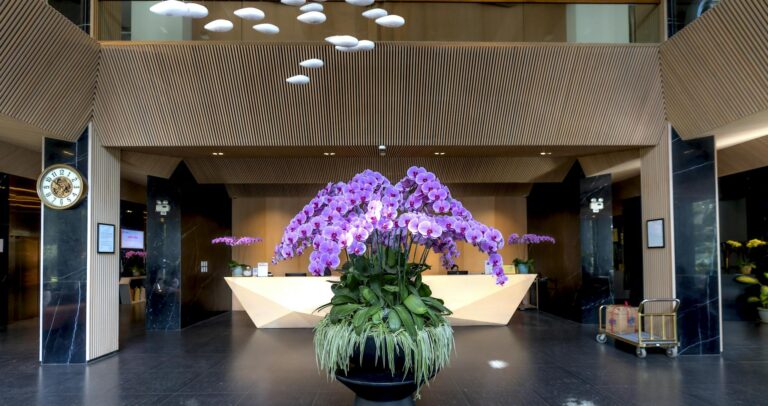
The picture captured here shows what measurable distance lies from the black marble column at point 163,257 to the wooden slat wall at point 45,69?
117 inches

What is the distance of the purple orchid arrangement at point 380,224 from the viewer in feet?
7.41

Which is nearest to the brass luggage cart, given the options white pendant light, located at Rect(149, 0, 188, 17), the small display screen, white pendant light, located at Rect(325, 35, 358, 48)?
white pendant light, located at Rect(325, 35, 358, 48)

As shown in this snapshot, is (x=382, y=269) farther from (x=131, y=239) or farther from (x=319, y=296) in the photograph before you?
(x=131, y=239)

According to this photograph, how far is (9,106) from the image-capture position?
5855 mm

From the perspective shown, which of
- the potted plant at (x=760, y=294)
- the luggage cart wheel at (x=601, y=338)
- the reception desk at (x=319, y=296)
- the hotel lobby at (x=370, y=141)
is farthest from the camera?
the potted plant at (x=760, y=294)

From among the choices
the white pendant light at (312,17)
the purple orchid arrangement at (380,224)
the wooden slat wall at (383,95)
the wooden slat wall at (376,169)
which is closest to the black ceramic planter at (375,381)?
the purple orchid arrangement at (380,224)

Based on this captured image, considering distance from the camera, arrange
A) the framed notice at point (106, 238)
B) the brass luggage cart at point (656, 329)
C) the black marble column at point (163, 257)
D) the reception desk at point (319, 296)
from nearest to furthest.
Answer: the brass luggage cart at point (656, 329), the framed notice at point (106, 238), the reception desk at point (319, 296), the black marble column at point (163, 257)

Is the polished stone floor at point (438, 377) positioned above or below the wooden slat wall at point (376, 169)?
below

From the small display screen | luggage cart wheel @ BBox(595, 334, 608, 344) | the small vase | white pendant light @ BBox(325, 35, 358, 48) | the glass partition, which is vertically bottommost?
luggage cart wheel @ BBox(595, 334, 608, 344)

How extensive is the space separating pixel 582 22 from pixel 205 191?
7909 mm

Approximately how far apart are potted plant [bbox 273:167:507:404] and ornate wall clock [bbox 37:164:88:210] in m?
5.80

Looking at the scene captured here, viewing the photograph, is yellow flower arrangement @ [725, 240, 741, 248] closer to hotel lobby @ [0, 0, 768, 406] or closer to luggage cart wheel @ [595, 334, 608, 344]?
hotel lobby @ [0, 0, 768, 406]

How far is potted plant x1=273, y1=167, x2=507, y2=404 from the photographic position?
2.29 m

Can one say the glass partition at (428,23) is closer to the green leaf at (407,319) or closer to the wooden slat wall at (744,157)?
the wooden slat wall at (744,157)
